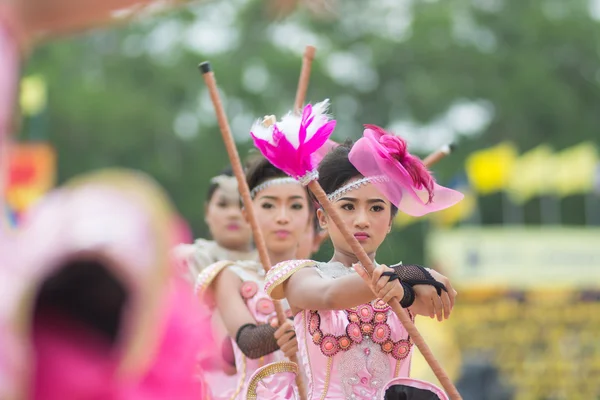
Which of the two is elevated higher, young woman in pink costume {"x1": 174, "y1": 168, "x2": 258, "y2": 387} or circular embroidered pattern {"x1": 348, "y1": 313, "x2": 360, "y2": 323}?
young woman in pink costume {"x1": 174, "y1": 168, "x2": 258, "y2": 387}

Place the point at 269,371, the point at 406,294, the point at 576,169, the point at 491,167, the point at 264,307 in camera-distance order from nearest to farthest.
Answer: the point at 406,294, the point at 269,371, the point at 264,307, the point at 491,167, the point at 576,169

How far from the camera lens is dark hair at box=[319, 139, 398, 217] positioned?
10.5ft

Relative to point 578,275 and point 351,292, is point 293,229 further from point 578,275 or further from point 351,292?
point 578,275

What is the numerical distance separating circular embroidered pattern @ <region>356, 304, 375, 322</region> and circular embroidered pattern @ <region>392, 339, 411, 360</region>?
0.11 m

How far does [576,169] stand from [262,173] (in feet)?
57.5

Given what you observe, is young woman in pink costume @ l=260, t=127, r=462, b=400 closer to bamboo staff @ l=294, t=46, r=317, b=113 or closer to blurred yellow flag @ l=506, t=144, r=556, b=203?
bamboo staff @ l=294, t=46, r=317, b=113

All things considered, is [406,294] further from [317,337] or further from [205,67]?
[205,67]

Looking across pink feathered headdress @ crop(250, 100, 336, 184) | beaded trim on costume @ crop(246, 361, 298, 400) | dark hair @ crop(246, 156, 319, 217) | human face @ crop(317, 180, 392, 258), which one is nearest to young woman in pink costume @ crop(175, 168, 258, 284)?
dark hair @ crop(246, 156, 319, 217)

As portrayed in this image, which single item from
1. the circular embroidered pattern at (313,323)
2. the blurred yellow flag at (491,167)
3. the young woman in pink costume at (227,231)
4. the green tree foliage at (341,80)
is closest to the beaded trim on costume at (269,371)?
the circular embroidered pattern at (313,323)

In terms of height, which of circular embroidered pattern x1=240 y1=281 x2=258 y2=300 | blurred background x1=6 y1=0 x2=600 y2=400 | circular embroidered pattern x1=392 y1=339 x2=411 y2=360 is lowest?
circular embroidered pattern x1=392 y1=339 x2=411 y2=360

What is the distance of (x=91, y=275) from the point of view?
4.08ft

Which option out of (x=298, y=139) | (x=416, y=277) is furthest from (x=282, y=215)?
(x=416, y=277)

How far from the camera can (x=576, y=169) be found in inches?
826

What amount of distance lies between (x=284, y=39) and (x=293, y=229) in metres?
24.8
